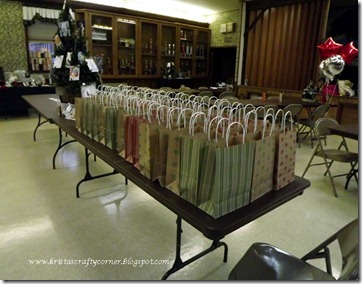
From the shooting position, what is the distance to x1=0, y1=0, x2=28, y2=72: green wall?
5.82m

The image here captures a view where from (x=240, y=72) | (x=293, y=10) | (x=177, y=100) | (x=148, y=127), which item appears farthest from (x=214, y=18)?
(x=148, y=127)

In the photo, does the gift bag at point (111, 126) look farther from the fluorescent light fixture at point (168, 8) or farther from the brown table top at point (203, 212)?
Result: the fluorescent light fixture at point (168, 8)

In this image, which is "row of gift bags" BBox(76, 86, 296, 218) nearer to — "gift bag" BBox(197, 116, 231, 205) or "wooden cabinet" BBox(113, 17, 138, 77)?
"gift bag" BBox(197, 116, 231, 205)

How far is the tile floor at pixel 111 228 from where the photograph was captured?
5.94ft

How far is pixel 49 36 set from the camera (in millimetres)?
6410

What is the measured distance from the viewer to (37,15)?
6043mm

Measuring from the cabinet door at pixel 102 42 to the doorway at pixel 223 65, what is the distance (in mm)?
3246

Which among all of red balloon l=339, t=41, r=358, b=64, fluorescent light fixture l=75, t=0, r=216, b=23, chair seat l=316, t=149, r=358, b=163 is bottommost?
chair seat l=316, t=149, r=358, b=163

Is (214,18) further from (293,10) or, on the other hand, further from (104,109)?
(104,109)

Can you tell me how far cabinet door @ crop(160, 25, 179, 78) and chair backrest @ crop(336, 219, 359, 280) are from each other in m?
6.83

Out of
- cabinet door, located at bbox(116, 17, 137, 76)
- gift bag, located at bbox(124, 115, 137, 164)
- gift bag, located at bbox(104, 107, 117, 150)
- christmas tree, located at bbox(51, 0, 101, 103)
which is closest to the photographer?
gift bag, located at bbox(124, 115, 137, 164)

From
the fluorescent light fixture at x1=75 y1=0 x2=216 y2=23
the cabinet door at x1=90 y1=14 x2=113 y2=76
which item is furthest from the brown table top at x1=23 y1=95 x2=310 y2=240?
the fluorescent light fixture at x1=75 y1=0 x2=216 y2=23

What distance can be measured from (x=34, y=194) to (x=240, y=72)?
20.5 feet

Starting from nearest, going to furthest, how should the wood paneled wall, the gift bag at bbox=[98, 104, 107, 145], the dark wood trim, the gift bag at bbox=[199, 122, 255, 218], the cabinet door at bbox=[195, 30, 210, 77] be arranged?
the gift bag at bbox=[199, 122, 255, 218] < the gift bag at bbox=[98, 104, 107, 145] < the wood paneled wall < the dark wood trim < the cabinet door at bbox=[195, 30, 210, 77]
